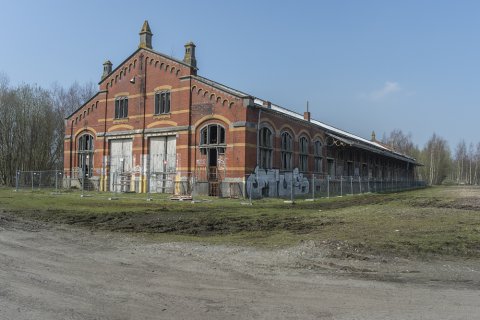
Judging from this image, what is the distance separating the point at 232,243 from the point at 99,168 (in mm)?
32261

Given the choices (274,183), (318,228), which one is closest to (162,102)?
(274,183)

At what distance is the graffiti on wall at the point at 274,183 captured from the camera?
1265 inches

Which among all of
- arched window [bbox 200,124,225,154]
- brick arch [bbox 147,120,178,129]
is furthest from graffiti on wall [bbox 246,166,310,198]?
brick arch [bbox 147,120,178,129]

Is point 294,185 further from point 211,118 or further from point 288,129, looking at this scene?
point 211,118

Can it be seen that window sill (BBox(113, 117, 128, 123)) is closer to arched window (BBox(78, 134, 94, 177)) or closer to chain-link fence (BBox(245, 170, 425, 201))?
arched window (BBox(78, 134, 94, 177))

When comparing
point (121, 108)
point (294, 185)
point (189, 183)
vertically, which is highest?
point (121, 108)

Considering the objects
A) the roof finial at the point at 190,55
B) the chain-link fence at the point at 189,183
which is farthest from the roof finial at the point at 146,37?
the chain-link fence at the point at 189,183

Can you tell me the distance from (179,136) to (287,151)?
9282 millimetres

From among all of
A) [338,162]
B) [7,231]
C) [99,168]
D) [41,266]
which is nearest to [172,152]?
[99,168]

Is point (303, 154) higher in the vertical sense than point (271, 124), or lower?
lower

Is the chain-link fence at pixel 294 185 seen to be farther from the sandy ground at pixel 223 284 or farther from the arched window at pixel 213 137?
the sandy ground at pixel 223 284

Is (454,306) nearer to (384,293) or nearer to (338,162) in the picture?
(384,293)

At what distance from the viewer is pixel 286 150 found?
36.8 meters

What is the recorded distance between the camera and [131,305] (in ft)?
20.0
